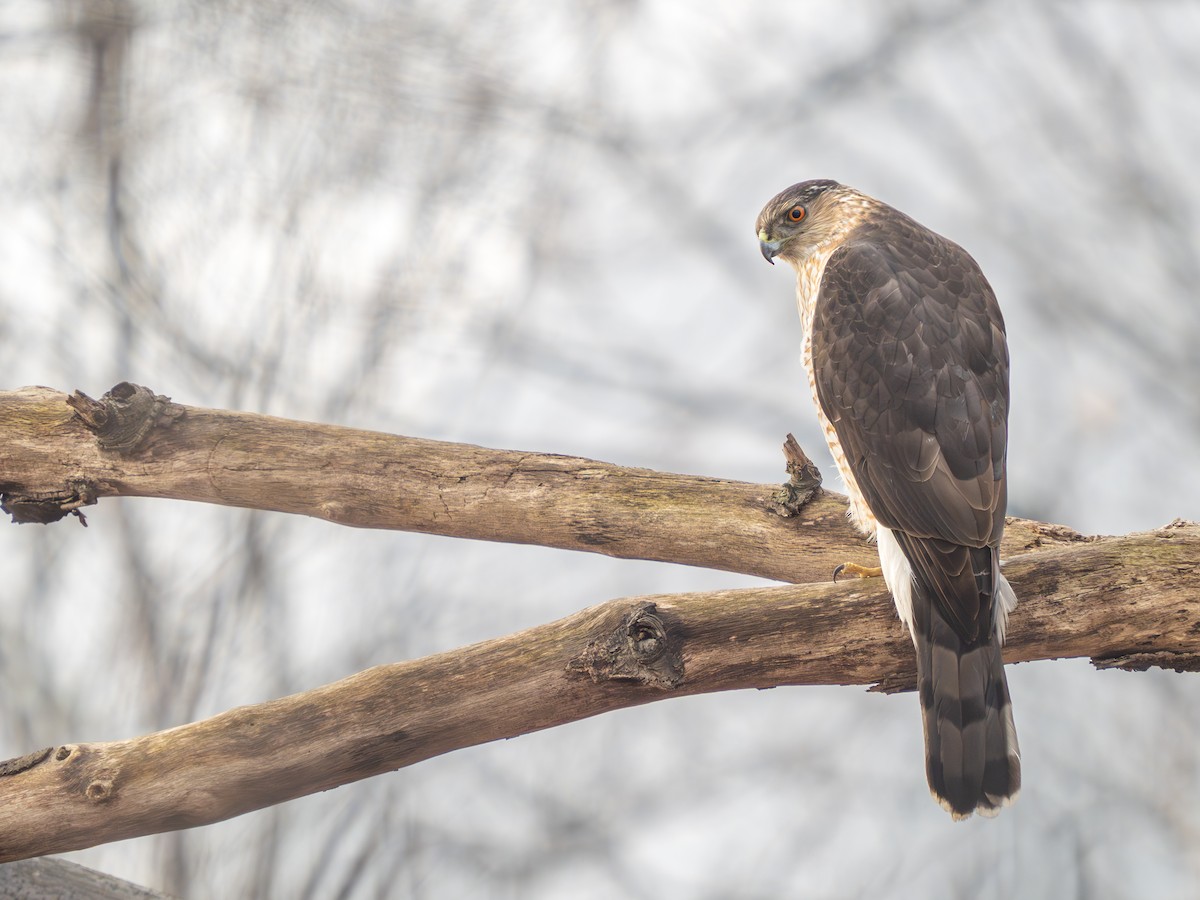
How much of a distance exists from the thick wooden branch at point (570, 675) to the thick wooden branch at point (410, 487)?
519 mm

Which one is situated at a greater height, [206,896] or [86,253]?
[86,253]

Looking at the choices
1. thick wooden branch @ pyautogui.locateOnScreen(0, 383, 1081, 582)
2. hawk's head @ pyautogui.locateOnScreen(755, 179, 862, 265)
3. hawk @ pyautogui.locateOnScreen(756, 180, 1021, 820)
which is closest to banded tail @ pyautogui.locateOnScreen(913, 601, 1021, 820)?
hawk @ pyautogui.locateOnScreen(756, 180, 1021, 820)

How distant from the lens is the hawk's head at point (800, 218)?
2598 millimetres

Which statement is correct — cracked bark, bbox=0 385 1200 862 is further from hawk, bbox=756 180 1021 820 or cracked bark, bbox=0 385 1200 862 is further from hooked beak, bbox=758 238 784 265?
hooked beak, bbox=758 238 784 265

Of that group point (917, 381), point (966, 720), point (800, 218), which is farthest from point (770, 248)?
point (966, 720)

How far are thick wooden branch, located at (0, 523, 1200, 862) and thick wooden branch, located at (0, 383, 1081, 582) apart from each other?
0.52 m

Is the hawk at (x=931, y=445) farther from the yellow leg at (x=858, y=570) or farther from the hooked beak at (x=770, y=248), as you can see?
the hooked beak at (x=770, y=248)

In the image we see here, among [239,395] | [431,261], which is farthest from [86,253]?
[431,261]

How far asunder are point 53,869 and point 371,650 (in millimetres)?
1500

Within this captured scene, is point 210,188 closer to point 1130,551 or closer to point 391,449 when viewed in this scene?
point 391,449

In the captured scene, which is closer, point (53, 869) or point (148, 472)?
point (53, 869)

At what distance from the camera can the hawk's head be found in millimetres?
2598

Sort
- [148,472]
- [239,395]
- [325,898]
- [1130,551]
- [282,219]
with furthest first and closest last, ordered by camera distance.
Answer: [282,219] → [239,395] → [325,898] → [148,472] → [1130,551]

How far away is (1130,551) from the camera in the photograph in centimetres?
179
